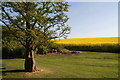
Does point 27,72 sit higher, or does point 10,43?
point 10,43

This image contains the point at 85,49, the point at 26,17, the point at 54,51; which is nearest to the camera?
the point at 26,17

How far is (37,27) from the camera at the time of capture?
13.6m

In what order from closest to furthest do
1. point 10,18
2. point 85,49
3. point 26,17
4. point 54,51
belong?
1. point 26,17
2. point 10,18
3. point 54,51
4. point 85,49

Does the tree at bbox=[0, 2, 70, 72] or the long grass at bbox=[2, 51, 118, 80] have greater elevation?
the tree at bbox=[0, 2, 70, 72]

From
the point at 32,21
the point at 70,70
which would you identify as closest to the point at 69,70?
the point at 70,70

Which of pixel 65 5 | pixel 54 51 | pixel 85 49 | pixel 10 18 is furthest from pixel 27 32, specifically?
pixel 85 49

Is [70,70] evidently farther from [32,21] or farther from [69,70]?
[32,21]

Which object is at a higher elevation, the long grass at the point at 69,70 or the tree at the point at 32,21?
the tree at the point at 32,21

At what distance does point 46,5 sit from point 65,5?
65.8 inches

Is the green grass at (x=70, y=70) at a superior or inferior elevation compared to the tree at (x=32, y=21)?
inferior

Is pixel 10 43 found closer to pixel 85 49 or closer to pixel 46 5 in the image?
pixel 46 5

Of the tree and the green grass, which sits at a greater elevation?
the tree

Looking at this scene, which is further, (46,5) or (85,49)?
(85,49)

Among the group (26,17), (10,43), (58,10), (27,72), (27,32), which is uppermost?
(58,10)
